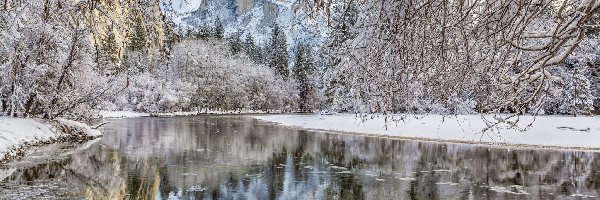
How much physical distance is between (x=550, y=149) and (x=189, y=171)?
17726 millimetres

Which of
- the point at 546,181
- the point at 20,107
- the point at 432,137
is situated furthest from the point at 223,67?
the point at 546,181

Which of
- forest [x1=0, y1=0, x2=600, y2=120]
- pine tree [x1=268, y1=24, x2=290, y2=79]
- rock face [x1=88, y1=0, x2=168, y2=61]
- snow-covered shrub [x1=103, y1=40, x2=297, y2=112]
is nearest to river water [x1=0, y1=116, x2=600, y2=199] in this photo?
forest [x1=0, y1=0, x2=600, y2=120]

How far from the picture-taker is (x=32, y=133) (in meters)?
20.4

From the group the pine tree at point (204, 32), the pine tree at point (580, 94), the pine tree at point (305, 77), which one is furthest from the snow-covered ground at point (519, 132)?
the pine tree at point (204, 32)

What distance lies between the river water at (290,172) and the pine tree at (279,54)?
6481cm

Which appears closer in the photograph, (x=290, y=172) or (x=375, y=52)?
(x=375, y=52)

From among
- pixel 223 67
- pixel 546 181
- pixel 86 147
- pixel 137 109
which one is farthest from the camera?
pixel 223 67

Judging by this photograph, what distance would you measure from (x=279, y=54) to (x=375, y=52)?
8547cm

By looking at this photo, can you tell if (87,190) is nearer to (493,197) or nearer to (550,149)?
(493,197)

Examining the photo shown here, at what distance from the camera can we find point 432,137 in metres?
31.0

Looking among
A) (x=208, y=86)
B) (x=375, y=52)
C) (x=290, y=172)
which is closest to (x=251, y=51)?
(x=208, y=86)

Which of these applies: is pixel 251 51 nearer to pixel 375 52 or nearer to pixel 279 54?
pixel 279 54

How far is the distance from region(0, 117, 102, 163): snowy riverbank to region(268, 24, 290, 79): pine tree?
61.7 meters

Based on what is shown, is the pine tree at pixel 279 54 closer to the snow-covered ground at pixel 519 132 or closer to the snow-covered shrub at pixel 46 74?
the snow-covered ground at pixel 519 132
